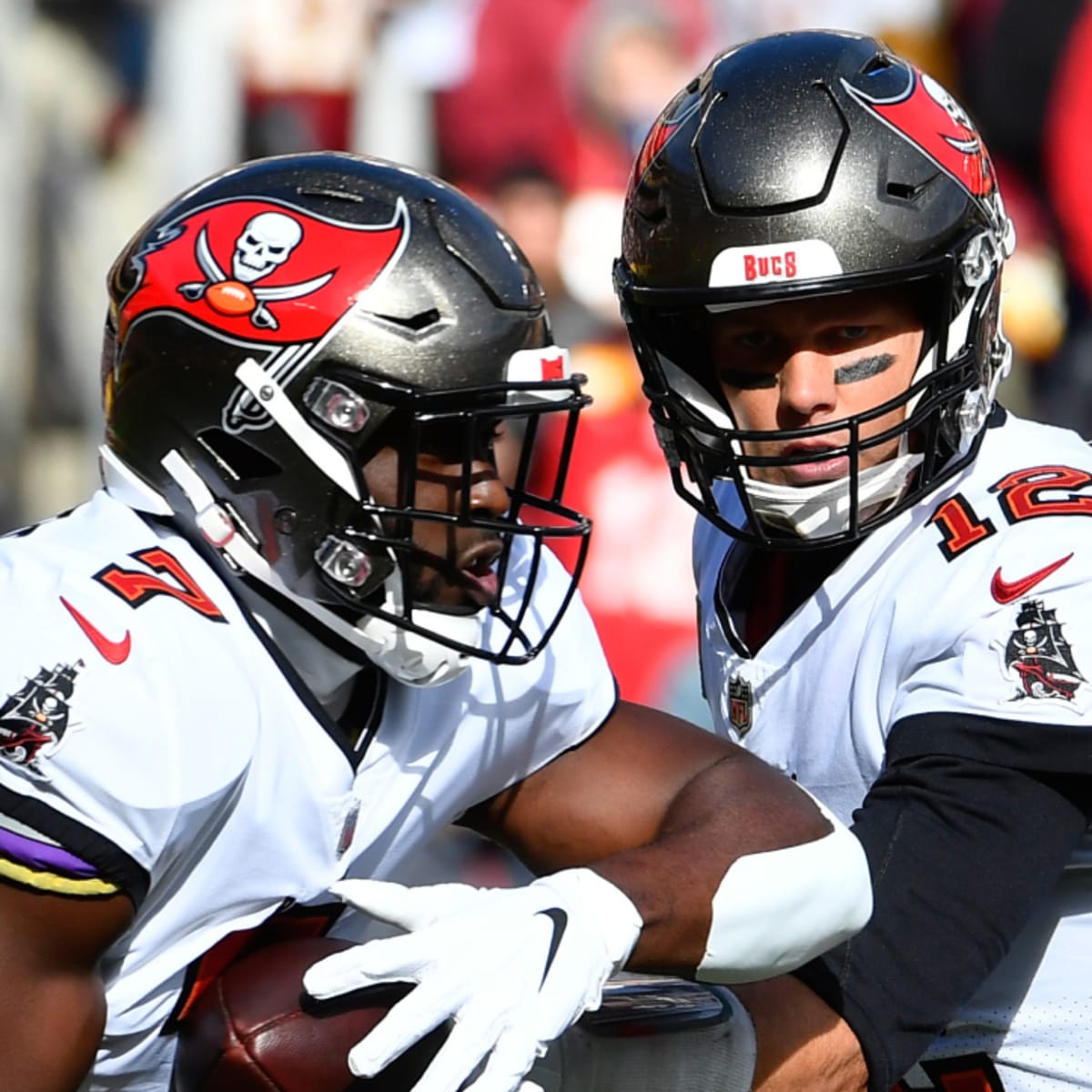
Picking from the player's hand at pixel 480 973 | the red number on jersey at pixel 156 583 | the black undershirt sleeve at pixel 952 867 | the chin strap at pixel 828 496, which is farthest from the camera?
the chin strap at pixel 828 496

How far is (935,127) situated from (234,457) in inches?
42.0

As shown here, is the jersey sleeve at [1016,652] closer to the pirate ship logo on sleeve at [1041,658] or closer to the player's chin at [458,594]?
the pirate ship logo on sleeve at [1041,658]

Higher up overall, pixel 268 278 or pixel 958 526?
pixel 268 278

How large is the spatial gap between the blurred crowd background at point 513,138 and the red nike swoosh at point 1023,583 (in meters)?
3.04

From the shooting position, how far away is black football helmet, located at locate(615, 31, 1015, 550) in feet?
8.23

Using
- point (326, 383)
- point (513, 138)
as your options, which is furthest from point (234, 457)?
point (513, 138)

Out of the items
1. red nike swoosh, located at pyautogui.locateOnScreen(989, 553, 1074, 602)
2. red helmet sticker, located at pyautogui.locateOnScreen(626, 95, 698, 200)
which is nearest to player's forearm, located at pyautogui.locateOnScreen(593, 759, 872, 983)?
red nike swoosh, located at pyautogui.locateOnScreen(989, 553, 1074, 602)

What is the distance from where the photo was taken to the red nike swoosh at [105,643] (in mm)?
2027

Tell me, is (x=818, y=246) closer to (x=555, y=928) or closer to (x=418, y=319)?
(x=418, y=319)

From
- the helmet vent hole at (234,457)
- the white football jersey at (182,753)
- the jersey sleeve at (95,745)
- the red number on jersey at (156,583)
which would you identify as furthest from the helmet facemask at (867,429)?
the jersey sleeve at (95,745)

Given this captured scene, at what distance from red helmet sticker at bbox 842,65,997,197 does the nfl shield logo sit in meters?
0.74

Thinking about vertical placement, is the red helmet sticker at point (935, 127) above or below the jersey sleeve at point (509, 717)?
above

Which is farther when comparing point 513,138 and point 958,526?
point 513,138

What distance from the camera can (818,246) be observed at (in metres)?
2.50
